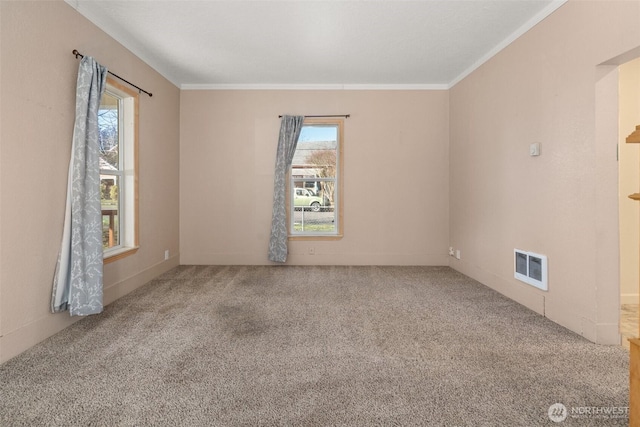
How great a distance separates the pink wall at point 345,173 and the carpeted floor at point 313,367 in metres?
1.77

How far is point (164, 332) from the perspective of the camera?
2.65 meters

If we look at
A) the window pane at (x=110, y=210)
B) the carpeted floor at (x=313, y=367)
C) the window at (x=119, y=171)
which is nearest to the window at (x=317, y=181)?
the carpeted floor at (x=313, y=367)

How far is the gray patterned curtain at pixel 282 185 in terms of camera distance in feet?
16.5

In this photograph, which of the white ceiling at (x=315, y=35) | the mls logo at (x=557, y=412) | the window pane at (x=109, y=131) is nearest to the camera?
the mls logo at (x=557, y=412)

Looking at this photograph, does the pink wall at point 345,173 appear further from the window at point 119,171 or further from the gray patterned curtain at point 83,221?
the gray patterned curtain at point 83,221

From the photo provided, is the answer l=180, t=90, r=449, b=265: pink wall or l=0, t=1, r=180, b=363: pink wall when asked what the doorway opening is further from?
l=0, t=1, r=180, b=363: pink wall

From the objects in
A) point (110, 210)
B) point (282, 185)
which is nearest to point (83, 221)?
point (110, 210)

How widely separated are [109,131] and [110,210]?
850mm

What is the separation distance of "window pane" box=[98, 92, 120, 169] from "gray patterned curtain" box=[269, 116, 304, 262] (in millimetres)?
2057

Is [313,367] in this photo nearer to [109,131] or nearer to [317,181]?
[109,131]

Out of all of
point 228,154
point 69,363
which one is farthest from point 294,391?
point 228,154

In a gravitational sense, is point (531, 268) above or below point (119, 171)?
below

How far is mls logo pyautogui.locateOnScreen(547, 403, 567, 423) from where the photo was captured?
63.6 inches
